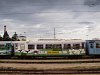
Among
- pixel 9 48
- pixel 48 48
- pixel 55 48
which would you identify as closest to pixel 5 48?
pixel 9 48

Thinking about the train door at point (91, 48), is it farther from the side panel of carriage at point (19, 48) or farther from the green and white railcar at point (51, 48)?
the side panel of carriage at point (19, 48)

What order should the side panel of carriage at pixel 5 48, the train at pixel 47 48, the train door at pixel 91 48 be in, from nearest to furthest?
the train door at pixel 91 48 < the side panel of carriage at pixel 5 48 < the train at pixel 47 48

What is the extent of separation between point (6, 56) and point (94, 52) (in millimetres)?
13647

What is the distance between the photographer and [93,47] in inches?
1494

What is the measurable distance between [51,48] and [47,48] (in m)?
0.65

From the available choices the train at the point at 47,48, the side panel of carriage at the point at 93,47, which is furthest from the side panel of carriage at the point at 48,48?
the side panel of carriage at the point at 93,47

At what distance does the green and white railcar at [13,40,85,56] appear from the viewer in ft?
128

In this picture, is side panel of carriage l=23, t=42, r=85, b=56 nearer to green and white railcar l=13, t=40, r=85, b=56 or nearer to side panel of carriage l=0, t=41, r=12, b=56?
green and white railcar l=13, t=40, r=85, b=56

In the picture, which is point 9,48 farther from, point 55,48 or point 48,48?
point 55,48

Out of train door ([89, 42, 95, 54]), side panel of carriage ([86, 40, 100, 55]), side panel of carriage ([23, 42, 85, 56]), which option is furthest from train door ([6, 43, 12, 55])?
train door ([89, 42, 95, 54])

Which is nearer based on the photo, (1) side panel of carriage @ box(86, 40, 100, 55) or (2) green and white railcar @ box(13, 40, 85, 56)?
(1) side panel of carriage @ box(86, 40, 100, 55)

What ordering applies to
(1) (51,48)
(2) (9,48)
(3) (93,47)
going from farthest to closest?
(1) (51,48) → (2) (9,48) → (3) (93,47)

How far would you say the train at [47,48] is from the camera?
39000 mm

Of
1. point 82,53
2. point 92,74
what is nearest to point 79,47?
point 82,53
